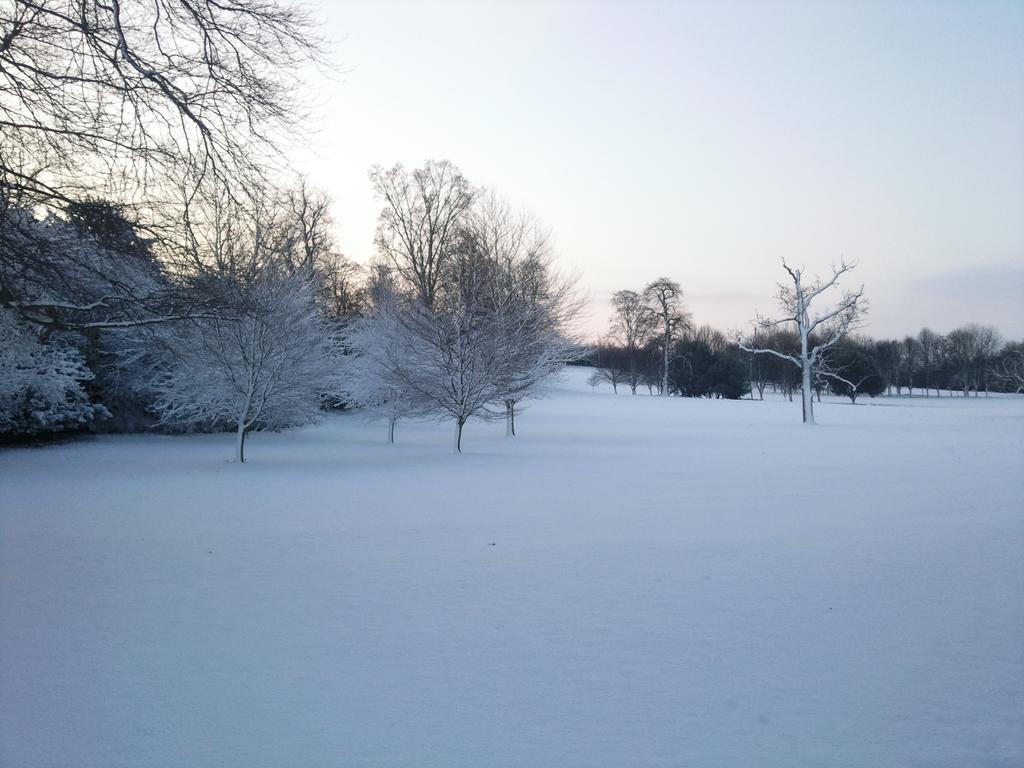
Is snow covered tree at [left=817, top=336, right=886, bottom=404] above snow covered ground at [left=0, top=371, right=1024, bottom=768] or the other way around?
above

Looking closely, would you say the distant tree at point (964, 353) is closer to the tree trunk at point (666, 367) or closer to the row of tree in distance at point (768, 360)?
the row of tree in distance at point (768, 360)

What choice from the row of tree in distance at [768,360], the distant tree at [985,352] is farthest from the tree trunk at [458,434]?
the distant tree at [985,352]

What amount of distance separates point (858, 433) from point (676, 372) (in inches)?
1391

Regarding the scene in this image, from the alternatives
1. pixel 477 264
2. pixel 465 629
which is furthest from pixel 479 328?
pixel 465 629

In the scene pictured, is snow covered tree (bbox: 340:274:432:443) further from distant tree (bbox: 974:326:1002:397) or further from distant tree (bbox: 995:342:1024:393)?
distant tree (bbox: 974:326:1002:397)

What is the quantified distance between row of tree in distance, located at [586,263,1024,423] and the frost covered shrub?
122ft

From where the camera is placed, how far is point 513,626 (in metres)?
5.70

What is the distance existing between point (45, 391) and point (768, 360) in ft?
222

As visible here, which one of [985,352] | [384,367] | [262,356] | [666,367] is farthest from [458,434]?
[985,352]

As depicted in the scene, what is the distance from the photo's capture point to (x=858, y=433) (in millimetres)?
29672

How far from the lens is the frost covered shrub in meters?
19.8

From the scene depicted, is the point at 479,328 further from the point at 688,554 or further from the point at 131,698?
the point at 131,698

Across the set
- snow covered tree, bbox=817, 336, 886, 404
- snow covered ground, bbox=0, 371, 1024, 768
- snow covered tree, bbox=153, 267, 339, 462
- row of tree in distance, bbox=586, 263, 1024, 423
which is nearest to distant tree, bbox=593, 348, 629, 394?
row of tree in distance, bbox=586, 263, 1024, 423

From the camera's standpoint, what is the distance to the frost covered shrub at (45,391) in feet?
65.0
